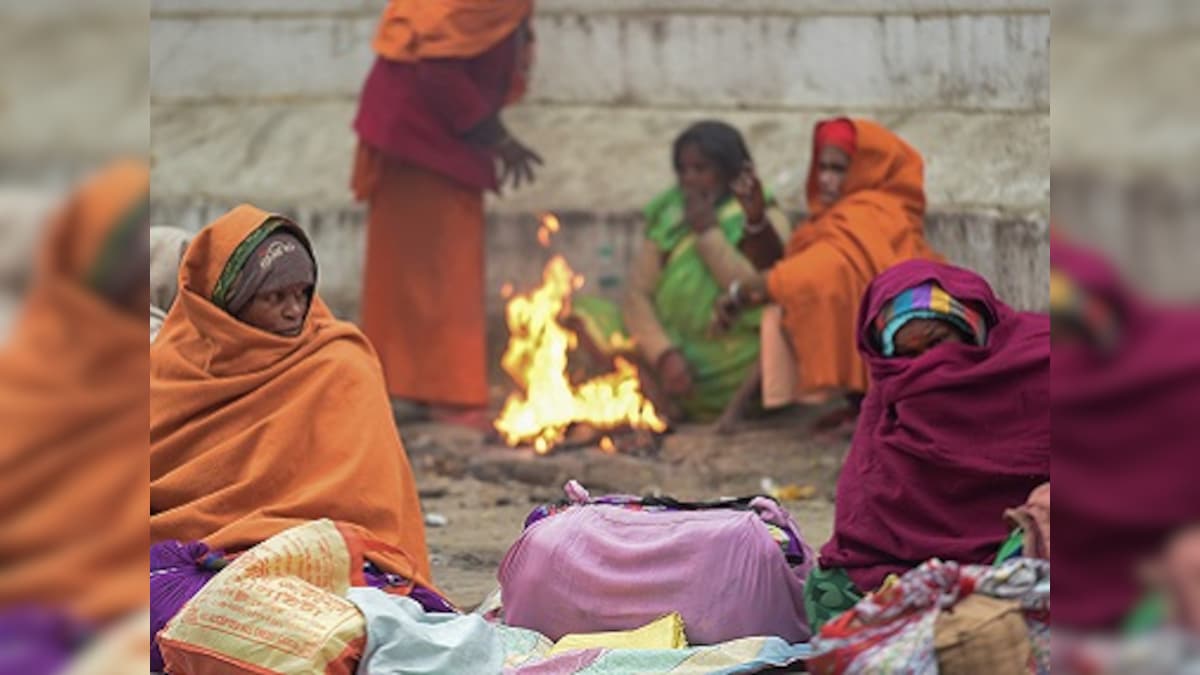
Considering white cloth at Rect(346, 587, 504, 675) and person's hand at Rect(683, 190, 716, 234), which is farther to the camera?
person's hand at Rect(683, 190, 716, 234)

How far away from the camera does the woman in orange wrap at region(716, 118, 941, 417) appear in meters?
8.77

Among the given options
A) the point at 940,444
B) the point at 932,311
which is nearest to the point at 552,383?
the point at 932,311

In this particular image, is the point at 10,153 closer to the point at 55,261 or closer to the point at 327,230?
the point at 55,261

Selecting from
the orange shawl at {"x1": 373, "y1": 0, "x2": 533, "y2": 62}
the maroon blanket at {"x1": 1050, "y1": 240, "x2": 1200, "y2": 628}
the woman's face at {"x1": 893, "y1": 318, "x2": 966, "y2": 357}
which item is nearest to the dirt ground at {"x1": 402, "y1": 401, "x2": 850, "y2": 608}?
the orange shawl at {"x1": 373, "y1": 0, "x2": 533, "y2": 62}

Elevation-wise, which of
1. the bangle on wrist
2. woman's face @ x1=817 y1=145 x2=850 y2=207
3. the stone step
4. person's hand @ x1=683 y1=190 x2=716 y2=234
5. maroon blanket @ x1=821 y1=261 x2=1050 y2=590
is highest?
the stone step

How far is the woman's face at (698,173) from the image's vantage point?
31.4ft

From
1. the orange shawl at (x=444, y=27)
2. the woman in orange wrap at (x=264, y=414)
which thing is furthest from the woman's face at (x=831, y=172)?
the woman in orange wrap at (x=264, y=414)

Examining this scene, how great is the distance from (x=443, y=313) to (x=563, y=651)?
445cm

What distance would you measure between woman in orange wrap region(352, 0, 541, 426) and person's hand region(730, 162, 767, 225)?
3.75 feet

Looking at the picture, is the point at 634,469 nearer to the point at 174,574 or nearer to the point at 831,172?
the point at 831,172

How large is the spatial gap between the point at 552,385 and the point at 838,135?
1673 mm

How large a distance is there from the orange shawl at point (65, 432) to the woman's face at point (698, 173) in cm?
795

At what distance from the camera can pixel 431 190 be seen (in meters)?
9.63

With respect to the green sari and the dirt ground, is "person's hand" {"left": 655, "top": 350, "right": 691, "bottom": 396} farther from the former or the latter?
the dirt ground
